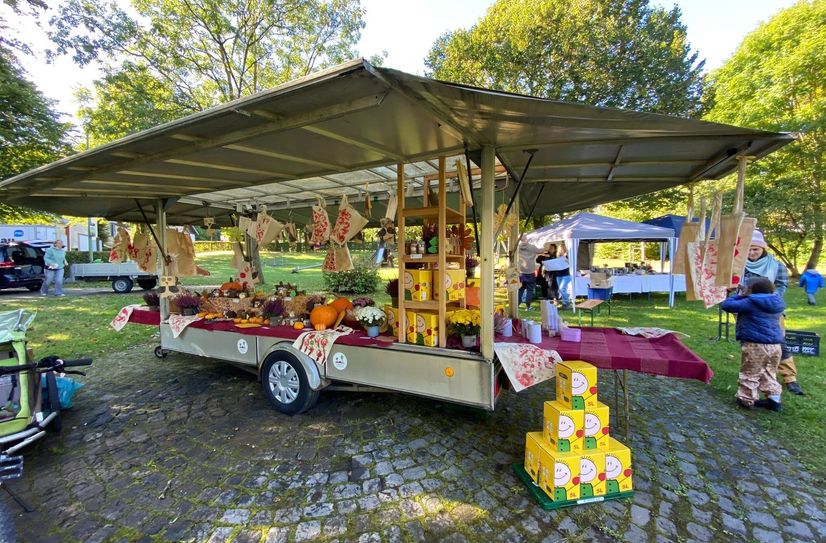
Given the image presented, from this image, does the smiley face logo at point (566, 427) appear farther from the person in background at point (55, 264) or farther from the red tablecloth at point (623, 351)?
the person in background at point (55, 264)

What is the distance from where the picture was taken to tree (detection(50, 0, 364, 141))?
10.6 metres

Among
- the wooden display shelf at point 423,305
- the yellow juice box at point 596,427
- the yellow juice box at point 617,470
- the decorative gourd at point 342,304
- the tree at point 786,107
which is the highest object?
the tree at point 786,107

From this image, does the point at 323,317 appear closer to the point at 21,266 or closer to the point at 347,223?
the point at 347,223

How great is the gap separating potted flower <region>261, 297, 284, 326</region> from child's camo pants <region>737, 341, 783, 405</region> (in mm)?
4902

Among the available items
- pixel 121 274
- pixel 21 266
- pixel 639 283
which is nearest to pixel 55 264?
pixel 121 274

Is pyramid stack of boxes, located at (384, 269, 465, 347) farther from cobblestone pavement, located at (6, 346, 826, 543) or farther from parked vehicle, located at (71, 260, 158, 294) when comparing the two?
parked vehicle, located at (71, 260, 158, 294)

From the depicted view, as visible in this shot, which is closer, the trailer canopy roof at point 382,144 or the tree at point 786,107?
the trailer canopy roof at point 382,144

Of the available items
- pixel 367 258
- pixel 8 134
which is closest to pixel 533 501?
pixel 367 258

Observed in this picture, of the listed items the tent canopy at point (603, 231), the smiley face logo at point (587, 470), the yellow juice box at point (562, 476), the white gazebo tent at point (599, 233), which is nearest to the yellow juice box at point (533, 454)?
the yellow juice box at point (562, 476)

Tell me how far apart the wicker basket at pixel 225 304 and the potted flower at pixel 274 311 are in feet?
1.81

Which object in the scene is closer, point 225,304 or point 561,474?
point 561,474

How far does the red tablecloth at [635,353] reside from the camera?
239 cm

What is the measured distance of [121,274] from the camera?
12359mm

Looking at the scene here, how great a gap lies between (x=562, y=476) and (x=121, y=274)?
1504cm
